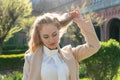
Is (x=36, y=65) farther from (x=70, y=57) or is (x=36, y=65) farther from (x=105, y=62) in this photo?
(x=105, y=62)

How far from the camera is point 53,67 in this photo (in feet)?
9.81

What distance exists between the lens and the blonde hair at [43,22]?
10.1 ft

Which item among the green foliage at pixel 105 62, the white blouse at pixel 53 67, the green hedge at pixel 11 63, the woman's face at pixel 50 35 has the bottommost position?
the green hedge at pixel 11 63

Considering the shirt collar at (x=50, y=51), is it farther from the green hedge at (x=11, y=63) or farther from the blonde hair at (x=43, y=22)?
the green hedge at (x=11, y=63)

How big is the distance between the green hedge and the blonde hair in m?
14.6

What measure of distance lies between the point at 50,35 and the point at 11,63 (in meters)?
15.5

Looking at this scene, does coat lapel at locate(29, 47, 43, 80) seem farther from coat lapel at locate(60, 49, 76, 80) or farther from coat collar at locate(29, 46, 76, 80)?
coat lapel at locate(60, 49, 76, 80)

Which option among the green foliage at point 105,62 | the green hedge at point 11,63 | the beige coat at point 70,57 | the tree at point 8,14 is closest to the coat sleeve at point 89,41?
the beige coat at point 70,57

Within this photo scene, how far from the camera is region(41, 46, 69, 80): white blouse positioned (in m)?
2.96

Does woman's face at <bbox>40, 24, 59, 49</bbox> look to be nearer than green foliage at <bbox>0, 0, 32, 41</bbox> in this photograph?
Yes

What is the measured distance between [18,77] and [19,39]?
127 ft

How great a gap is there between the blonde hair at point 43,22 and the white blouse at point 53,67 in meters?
0.12

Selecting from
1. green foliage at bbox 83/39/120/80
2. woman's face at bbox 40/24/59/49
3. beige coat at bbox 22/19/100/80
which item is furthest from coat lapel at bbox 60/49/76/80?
green foliage at bbox 83/39/120/80

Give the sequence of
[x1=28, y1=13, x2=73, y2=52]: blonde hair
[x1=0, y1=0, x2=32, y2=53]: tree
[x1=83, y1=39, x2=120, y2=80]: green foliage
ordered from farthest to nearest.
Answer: [x1=0, y1=0, x2=32, y2=53]: tree → [x1=83, y1=39, x2=120, y2=80]: green foliage → [x1=28, y1=13, x2=73, y2=52]: blonde hair
